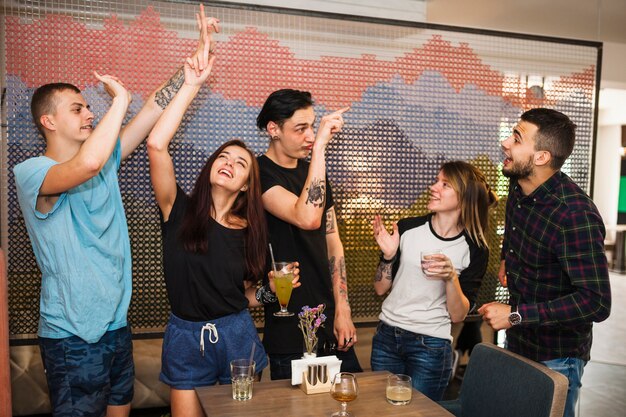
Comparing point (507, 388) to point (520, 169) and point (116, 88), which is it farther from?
point (116, 88)

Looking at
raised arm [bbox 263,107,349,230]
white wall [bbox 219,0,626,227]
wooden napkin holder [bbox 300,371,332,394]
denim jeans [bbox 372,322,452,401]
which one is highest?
white wall [bbox 219,0,626,227]

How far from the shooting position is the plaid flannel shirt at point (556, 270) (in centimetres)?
212

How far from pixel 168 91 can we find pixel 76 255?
0.82 metres

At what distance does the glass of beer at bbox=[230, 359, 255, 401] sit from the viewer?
1877 mm

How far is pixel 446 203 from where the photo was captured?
2.70 metres

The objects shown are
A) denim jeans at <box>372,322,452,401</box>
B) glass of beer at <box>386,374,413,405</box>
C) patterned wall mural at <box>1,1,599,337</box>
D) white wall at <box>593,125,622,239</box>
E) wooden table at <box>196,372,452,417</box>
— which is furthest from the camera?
white wall at <box>593,125,622,239</box>

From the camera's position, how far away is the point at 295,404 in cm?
186

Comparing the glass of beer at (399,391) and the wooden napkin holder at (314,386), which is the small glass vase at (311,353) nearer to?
the wooden napkin holder at (314,386)

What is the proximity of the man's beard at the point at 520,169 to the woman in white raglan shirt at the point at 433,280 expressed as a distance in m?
0.32

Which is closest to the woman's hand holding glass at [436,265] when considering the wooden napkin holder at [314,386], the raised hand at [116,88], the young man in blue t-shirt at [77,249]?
the wooden napkin holder at [314,386]

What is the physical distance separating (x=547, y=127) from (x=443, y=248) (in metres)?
0.69

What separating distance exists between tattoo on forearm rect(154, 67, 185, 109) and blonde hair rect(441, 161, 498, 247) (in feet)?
4.21

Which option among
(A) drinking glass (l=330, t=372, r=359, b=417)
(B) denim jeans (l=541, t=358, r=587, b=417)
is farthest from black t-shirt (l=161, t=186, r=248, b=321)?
(B) denim jeans (l=541, t=358, r=587, b=417)

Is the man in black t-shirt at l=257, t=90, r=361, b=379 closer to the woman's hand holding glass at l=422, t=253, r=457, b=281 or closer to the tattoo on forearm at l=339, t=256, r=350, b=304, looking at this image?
the tattoo on forearm at l=339, t=256, r=350, b=304
